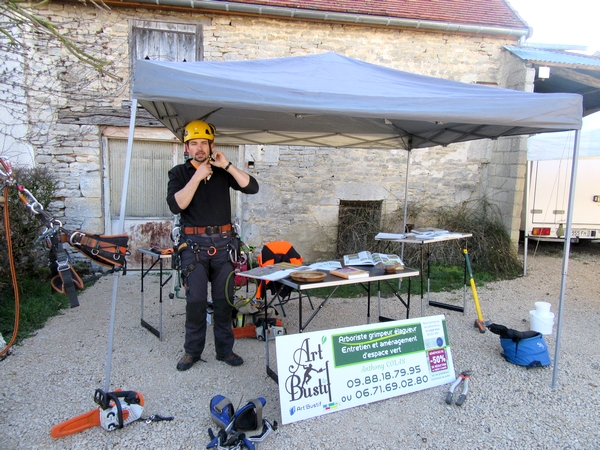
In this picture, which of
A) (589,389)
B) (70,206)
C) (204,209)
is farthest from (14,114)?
(589,389)

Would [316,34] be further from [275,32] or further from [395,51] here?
[395,51]

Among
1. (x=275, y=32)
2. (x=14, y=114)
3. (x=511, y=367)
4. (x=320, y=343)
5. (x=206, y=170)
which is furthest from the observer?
(x=275, y=32)

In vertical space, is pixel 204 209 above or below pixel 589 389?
above

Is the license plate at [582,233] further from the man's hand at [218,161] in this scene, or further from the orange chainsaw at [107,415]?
the orange chainsaw at [107,415]

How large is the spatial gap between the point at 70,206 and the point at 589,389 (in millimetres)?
6912

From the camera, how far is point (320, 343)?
2896 millimetres

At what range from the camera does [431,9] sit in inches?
292

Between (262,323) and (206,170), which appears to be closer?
(206,170)

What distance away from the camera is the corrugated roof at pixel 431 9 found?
6.82 meters

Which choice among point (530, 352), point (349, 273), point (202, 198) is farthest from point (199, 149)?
point (530, 352)

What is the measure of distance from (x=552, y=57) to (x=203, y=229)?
6872mm

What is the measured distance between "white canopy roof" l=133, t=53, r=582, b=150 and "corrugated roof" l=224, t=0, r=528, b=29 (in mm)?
3463

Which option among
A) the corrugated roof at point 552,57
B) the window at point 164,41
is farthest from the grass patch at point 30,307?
the corrugated roof at point 552,57

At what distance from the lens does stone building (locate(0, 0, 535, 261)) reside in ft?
20.8
